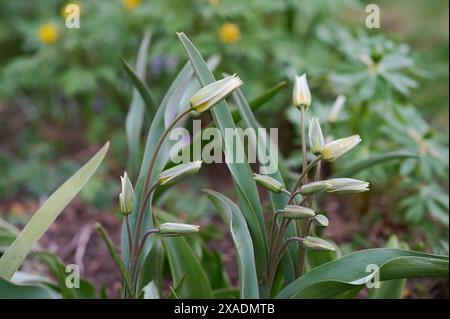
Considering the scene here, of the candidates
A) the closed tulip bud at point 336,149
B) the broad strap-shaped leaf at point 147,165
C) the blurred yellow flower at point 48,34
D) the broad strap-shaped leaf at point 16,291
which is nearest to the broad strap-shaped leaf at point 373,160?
the closed tulip bud at point 336,149

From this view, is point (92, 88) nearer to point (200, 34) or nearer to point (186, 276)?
point (200, 34)

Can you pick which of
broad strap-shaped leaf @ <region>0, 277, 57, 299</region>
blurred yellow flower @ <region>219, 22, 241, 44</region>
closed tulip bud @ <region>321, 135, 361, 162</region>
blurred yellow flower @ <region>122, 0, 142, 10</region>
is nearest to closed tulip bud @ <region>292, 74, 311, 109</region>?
closed tulip bud @ <region>321, 135, 361, 162</region>

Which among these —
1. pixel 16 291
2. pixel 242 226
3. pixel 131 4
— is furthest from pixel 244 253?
pixel 131 4

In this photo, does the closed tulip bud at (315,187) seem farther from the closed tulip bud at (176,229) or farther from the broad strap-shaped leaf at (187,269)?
the broad strap-shaped leaf at (187,269)

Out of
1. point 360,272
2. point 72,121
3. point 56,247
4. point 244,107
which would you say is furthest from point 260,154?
point 72,121

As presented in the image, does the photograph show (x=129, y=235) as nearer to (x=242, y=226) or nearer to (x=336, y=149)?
(x=242, y=226)

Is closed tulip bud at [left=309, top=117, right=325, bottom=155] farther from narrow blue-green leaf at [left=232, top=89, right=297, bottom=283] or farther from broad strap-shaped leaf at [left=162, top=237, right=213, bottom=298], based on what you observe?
broad strap-shaped leaf at [left=162, top=237, right=213, bottom=298]
